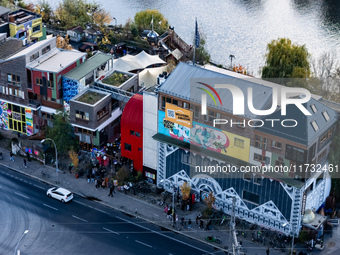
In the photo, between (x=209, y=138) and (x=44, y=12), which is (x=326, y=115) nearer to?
(x=209, y=138)

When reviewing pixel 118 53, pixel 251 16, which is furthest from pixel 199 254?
pixel 251 16

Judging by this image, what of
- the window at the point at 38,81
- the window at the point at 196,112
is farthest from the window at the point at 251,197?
the window at the point at 38,81

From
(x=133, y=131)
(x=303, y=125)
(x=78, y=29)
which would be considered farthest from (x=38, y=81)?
(x=303, y=125)

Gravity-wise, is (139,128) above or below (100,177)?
above

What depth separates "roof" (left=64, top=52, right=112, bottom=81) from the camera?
379 feet

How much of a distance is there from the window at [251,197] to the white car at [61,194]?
89.0 feet

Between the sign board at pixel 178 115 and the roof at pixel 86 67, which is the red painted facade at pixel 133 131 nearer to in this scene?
the sign board at pixel 178 115

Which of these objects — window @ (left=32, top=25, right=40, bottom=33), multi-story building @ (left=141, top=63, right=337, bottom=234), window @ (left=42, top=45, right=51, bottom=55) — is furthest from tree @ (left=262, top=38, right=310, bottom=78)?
window @ (left=32, top=25, right=40, bottom=33)

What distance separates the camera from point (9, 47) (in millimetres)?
122688

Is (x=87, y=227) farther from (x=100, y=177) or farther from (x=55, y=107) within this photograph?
(x=55, y=107)

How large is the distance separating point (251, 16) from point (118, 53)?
59006 millimetres

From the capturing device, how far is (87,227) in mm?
99875

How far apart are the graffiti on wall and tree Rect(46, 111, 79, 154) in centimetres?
2376

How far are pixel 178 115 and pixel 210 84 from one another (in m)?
6.93
